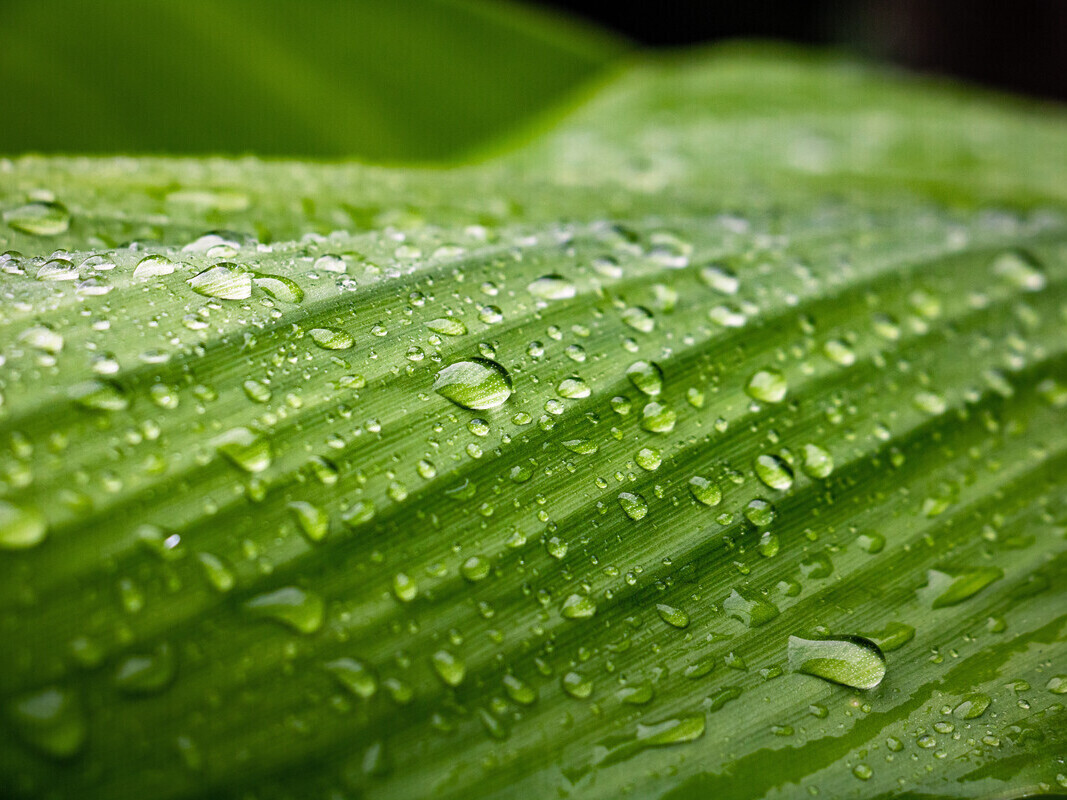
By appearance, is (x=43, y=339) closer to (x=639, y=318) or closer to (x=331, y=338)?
(x=331, y=338)

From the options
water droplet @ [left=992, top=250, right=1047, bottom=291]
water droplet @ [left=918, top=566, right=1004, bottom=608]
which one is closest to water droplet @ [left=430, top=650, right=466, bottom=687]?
water droplet @ [left=918, top=566, right=1004, bottom=608]

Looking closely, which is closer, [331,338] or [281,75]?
[331,338]

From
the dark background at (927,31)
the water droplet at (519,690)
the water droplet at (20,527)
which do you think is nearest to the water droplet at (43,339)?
the water droplet at (20,527)

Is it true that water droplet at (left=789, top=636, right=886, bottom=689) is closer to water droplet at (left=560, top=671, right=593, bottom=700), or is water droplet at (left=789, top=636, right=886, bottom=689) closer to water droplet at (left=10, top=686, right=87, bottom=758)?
water droplet at (left=560, top=671, right=593, bottom=700)

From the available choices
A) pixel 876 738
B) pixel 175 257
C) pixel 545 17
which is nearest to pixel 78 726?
pixel 175 257

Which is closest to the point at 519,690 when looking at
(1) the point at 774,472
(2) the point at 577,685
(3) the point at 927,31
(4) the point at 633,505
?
(2) the point at 577,685

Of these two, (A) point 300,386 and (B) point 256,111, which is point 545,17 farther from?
(A) point 300,386
